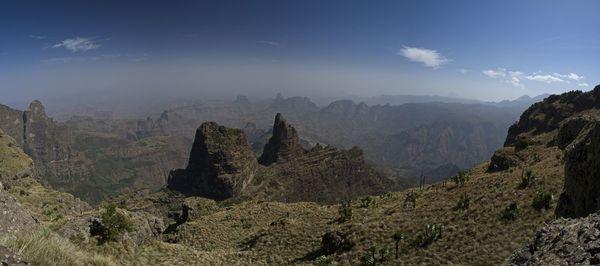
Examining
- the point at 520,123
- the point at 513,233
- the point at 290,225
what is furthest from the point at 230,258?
the point at 520,123

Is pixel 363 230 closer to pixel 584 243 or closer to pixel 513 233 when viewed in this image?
pixel 513 233

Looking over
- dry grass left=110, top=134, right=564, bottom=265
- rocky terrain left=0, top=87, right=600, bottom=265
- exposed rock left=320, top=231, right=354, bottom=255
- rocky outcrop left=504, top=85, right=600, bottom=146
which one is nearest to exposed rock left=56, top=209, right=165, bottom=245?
rocky terrain left=0, top=87, right=600, bottom=265

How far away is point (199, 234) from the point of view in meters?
61.6

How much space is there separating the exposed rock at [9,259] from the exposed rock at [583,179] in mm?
18240

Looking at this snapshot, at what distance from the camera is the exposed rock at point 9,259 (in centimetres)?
879

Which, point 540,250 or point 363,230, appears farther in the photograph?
point 363,230

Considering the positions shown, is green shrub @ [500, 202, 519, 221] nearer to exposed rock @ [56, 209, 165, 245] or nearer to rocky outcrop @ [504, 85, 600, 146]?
exposed rock @ [56, 209, 165, 245]

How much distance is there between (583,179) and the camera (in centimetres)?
1653

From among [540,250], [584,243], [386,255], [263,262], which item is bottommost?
[263,262]

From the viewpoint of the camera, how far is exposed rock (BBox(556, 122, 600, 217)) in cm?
1556

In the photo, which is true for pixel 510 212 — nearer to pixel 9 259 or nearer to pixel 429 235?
pixel 429 235

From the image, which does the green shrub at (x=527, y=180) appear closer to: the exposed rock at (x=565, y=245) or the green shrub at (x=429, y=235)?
the green shrub at (x=429, y=235)

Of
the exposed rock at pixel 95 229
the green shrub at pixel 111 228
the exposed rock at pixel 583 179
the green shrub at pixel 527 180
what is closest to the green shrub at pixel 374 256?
the green shrub at pixel 527 180

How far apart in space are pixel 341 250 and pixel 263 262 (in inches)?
340
